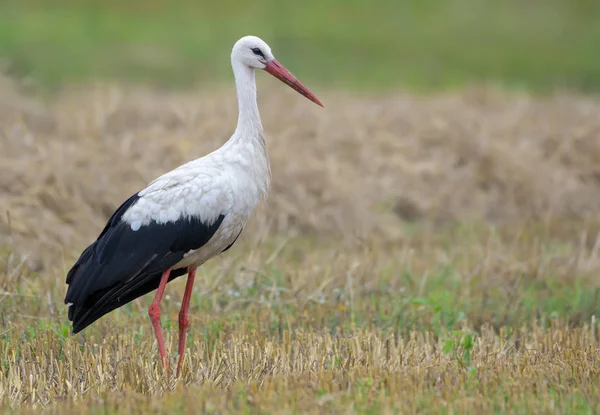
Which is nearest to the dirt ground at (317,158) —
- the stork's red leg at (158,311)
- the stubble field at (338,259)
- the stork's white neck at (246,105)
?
the stubble field at (338,259)

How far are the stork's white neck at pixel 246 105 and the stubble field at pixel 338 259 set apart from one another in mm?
1394

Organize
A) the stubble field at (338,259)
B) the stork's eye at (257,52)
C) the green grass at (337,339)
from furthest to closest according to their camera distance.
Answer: the stork's eye at (257,52)
the stubble field at (338,259)
the green grass at (337,339)

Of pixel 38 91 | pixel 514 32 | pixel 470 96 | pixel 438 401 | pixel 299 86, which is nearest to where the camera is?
pixel 438 401

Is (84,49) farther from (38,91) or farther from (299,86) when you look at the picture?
(299,86)

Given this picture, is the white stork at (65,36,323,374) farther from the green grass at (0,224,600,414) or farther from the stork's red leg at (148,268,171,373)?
the green grass at (0,224,600,414)

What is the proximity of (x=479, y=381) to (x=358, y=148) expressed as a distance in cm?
864

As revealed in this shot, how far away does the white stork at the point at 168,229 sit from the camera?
691 cm

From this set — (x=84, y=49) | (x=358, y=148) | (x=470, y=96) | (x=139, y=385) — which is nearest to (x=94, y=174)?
(x=358, y=148)

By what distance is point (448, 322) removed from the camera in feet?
26.9

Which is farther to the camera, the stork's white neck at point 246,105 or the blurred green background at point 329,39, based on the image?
the blurred green background at point 329,39

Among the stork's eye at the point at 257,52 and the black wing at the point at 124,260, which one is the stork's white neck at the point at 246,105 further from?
the black wing at the point at 124,260

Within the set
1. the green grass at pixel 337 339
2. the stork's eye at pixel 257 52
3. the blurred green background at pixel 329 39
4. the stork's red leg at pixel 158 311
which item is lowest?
the green grass at pixel 337 339

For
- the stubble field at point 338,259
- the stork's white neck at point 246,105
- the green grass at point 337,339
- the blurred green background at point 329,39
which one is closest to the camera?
the green grass at point 337,339

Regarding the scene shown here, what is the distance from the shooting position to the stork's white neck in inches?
285
